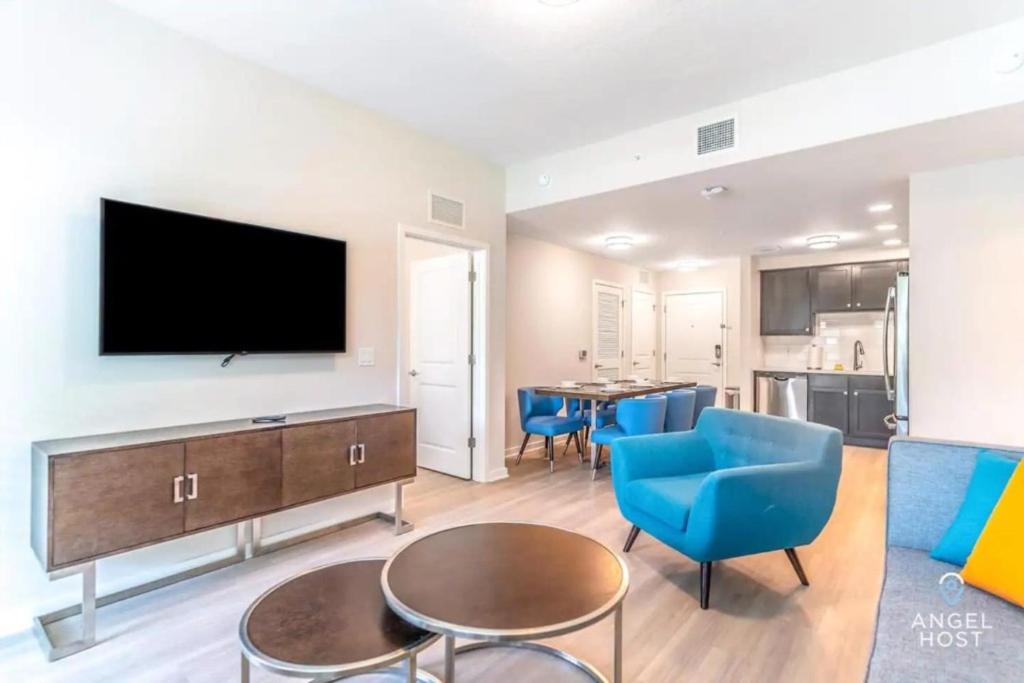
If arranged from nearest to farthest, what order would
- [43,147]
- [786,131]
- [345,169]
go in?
1. [43,147]
2. [786,131]
3. [345,169]

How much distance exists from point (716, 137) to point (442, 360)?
9.60 ft

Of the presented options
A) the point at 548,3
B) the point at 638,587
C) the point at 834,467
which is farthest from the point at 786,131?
the point at 638,587

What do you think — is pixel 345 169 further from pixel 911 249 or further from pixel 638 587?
pixel 911 249

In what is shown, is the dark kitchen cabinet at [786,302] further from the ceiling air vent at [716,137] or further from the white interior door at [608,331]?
the ceiling air vent at [716,137]

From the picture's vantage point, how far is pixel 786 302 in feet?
22.7

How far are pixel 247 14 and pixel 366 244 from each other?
1.42 metres

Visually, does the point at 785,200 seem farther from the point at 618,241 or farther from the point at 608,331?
the point at 608,331

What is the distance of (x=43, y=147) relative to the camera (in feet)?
7.21

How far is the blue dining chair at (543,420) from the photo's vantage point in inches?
189

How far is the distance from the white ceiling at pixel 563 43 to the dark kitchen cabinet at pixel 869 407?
4.45m

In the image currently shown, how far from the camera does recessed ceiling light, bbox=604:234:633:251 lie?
5.59m

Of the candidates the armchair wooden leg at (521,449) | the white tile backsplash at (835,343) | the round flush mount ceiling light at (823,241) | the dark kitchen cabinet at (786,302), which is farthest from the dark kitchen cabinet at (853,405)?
the armchair wooden leg at (521,449)

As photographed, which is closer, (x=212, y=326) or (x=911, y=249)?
(x=212, y=326)

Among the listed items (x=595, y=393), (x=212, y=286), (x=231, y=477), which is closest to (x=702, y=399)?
(x=595, y=393)
